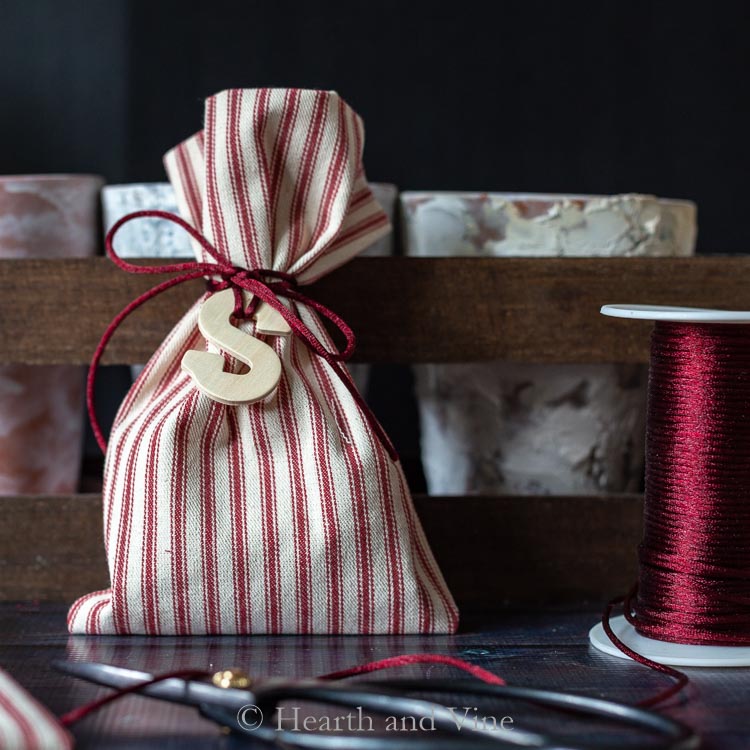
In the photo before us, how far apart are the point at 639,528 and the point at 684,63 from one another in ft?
2.00

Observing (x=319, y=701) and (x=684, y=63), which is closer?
(x=319, y=701)

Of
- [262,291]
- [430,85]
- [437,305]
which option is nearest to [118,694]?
[262,291]

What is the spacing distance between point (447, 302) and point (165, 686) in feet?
1.23

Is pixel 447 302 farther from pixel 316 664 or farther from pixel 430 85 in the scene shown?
pixel 430 85

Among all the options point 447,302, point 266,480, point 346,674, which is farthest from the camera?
point 447,302

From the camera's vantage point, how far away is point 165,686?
1.74 feet

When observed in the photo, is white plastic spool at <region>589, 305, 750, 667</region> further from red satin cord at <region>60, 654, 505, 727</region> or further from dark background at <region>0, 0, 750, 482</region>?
dark background at <region>0, 0, 750, 482</region>

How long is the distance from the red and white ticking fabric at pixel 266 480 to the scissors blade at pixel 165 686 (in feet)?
0.29

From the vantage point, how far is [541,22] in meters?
1.15

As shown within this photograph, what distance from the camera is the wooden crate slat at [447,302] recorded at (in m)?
0.79

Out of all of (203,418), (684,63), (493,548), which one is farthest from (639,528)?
(684,63)

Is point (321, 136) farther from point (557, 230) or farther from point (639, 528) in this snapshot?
point (639, 528)

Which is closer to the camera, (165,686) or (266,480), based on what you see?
(165,686)

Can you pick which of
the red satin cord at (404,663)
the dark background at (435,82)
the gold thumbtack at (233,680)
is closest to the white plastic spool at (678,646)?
the red satin cord at (404,663)
